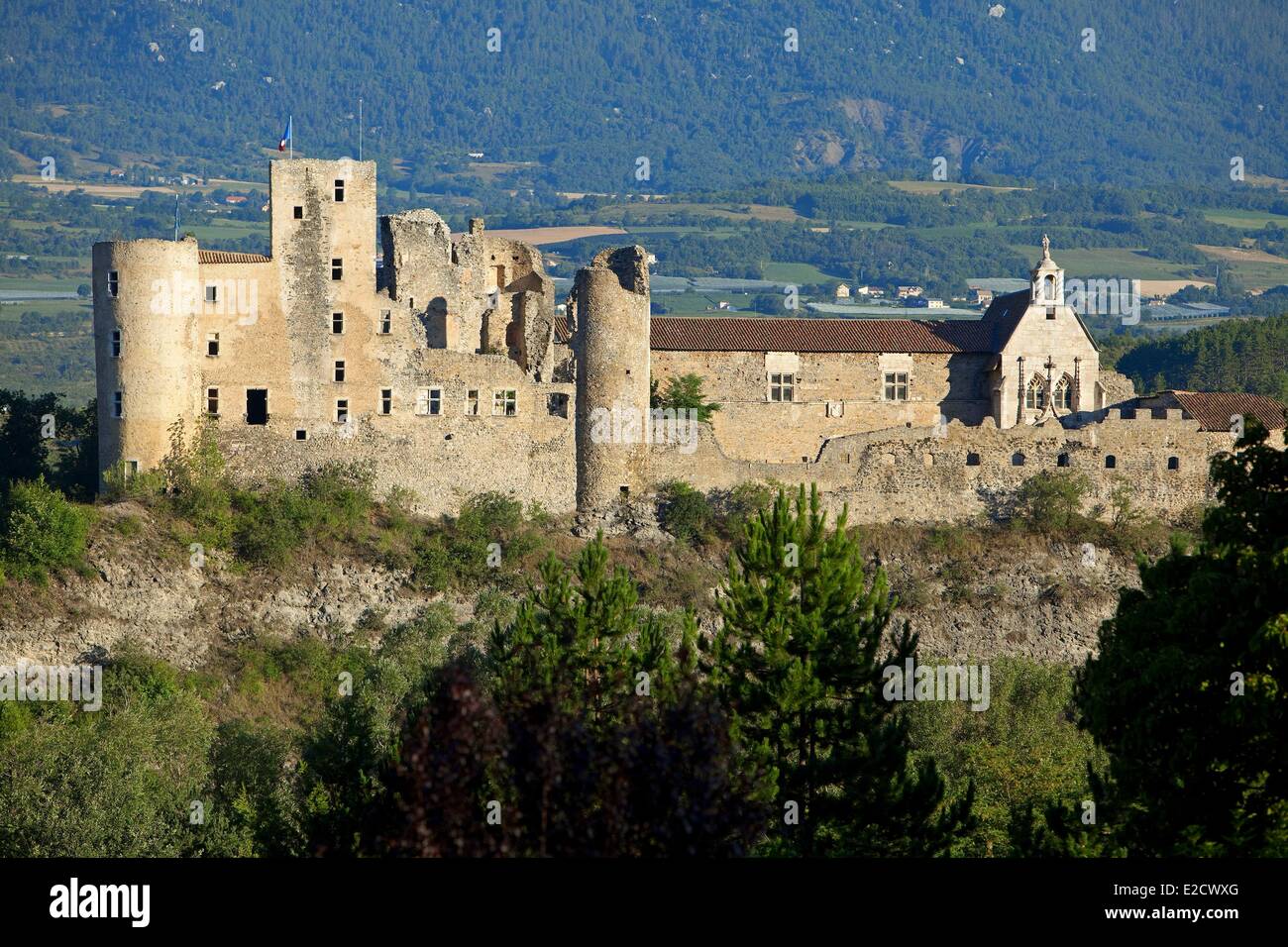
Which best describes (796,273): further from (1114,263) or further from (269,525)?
(269,525)

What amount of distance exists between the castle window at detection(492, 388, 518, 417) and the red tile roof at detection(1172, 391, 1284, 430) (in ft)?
58.0

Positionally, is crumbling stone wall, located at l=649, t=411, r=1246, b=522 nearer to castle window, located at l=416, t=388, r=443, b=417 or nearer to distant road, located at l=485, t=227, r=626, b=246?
castle window, located at l=416, t=388, r=443, b=417

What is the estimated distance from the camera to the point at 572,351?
59.9 metres

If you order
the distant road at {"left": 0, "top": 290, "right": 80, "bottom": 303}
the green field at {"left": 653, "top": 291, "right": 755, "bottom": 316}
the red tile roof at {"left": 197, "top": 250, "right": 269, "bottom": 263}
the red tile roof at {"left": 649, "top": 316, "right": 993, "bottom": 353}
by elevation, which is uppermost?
the distant road at {"left": 0, "top": 290, "right": 80, "bottom": 303}

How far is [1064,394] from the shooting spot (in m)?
65.6

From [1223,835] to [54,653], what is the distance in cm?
2931

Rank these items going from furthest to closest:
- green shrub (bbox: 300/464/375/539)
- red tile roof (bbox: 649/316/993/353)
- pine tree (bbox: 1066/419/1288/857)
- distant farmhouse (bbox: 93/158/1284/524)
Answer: red tile roof (bbox: 649/316/993/353) → green shrub (bbox: 300/464/375/539) → distant farmhouse (bbox: 93/158/1284/524) → pine tree (bbox: 1066/419/1288/857)

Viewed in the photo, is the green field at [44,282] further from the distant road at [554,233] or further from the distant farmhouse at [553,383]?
the distant farmhouse at [553,383]

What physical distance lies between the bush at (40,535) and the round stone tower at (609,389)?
1227 centimetres

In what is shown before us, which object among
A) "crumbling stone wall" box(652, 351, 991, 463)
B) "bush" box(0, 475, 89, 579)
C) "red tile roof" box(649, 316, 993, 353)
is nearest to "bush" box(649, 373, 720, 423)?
"crumbling stone wall" box(652, 351, 991, 463)

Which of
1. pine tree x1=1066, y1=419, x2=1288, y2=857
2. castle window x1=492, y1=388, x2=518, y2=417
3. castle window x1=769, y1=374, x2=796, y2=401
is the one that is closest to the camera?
pine tree x1=1066, y1=419, x2=1288, y2=857

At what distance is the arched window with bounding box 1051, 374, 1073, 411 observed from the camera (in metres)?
65.5

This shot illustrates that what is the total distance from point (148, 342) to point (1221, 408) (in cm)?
2741

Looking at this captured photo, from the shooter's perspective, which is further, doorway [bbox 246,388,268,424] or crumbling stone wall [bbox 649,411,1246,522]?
crumbling stone wall [bbox 649,411,1246,522]
